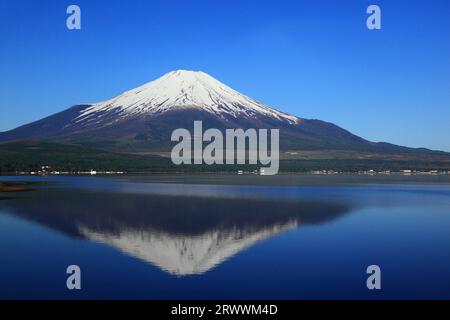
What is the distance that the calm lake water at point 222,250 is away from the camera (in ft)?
41.7

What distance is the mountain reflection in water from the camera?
57.0ft

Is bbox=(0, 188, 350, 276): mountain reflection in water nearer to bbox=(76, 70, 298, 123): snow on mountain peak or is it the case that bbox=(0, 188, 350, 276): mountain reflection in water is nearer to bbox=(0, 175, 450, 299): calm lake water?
bbox=(0, 175, 450, 299): calm lake water

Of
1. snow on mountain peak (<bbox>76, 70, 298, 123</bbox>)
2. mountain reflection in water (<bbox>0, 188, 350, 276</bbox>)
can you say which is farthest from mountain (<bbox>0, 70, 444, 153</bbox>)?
mountain reflection in water (<bbox>0, 188, 350, 276</bbox>)

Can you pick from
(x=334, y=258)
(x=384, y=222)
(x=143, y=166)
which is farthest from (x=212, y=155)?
(x=334, y=258)

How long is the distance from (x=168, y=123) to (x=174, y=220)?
144970 millimetres

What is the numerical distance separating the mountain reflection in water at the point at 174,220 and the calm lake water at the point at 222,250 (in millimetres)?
46

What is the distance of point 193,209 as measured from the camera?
96.5 feet

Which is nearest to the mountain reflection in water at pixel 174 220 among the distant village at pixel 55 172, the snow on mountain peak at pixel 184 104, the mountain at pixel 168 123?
the distant village at pixel 55 172

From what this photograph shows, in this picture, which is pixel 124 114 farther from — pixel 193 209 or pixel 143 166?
pixel 193 209

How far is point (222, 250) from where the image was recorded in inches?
695

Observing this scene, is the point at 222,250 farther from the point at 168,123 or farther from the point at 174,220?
the point at 168,123

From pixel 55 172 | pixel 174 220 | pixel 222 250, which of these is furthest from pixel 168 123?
pixel 222 250

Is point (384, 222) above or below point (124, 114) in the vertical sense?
below
